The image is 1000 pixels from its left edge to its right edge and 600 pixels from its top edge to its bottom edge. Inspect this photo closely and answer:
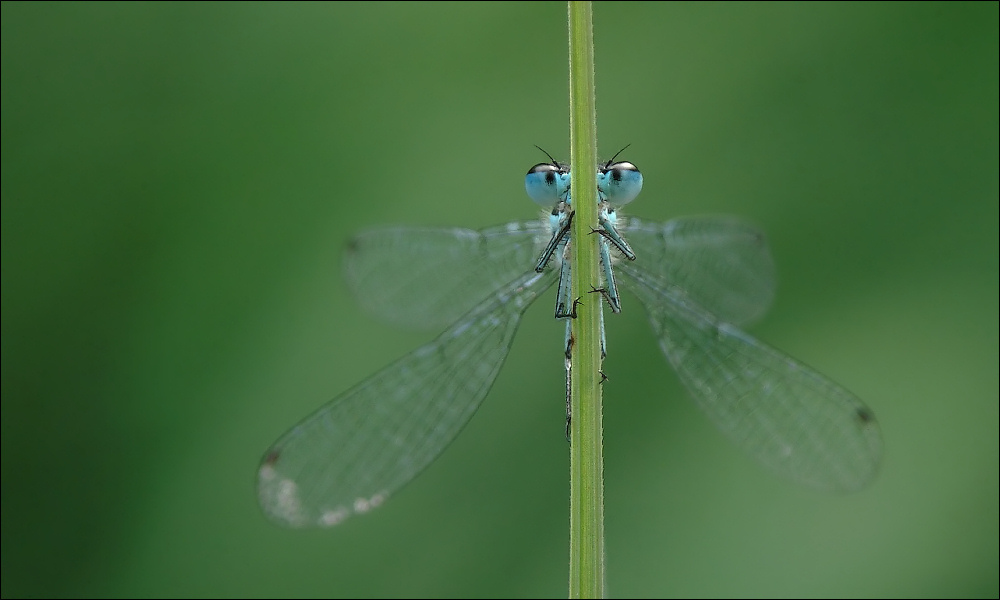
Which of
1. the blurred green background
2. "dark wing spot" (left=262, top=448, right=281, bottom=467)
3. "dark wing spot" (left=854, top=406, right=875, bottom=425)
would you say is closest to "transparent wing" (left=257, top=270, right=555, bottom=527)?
"dark wing spot" (left=262, top=448, right=281, bottom=467)

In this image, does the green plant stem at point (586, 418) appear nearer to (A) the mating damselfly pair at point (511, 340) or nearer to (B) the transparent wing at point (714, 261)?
(A) the mating damselfly pair at point (511, 340)

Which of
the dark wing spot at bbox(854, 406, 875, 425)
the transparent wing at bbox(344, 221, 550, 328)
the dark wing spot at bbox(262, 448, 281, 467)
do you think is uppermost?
the transparent wing at bbox(344, 221, 550, 328)

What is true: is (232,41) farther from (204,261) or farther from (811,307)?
(811,307)

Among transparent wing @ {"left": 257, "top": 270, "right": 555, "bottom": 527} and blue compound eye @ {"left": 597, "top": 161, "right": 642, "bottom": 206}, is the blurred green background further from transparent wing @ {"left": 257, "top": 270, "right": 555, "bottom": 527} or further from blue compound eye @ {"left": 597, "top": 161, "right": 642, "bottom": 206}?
blue compound eye @ {"left": 597, "top": 161, "right": 642, "bottom": 206}

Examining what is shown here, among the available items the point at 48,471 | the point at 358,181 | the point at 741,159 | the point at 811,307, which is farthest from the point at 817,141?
the point at 48,471

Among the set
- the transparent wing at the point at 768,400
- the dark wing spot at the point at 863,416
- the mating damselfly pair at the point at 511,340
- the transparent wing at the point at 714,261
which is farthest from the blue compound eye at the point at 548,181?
the dark wing spot at the point at 863,416

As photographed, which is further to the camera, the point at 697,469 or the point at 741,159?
the point at 741,159
